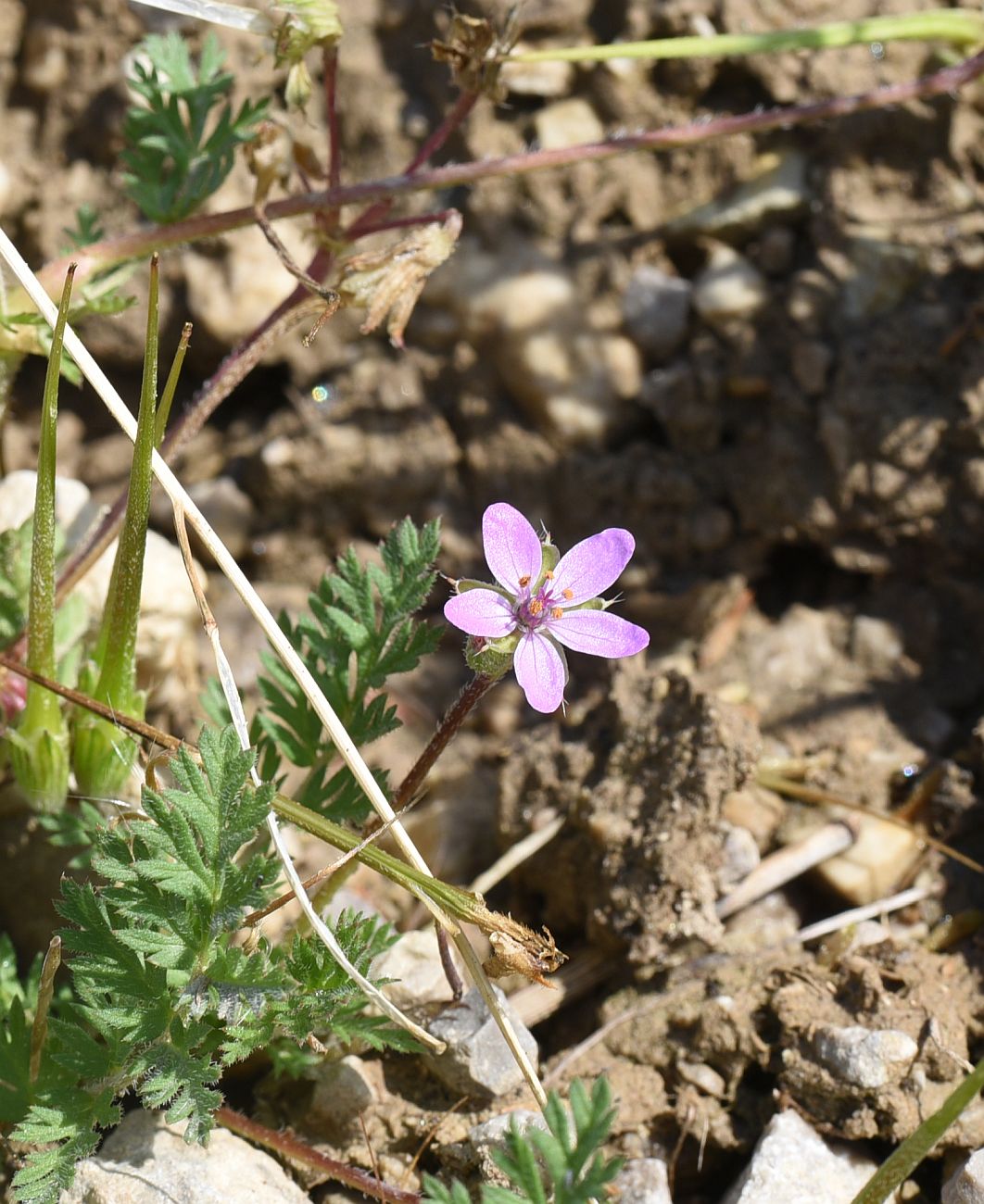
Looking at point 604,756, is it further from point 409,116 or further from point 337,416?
point 409,116

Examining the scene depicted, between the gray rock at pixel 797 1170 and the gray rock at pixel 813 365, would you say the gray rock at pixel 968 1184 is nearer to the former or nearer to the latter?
the gray rock at pixel 797 1170

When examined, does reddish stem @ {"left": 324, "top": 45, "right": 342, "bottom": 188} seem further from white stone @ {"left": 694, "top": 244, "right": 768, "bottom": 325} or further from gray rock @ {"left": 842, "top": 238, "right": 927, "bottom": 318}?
gray rock @ {"left": 842, "top": 238, "right": 927, "bottom": 318}

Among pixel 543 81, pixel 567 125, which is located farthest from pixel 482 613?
pixel 543 81

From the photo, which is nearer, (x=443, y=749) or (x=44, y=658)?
(x=443, y=749)

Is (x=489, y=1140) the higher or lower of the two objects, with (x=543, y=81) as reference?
lower

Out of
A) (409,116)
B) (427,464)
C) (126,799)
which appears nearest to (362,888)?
(126,799)

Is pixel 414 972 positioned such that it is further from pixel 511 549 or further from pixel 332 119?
pixel 332 119

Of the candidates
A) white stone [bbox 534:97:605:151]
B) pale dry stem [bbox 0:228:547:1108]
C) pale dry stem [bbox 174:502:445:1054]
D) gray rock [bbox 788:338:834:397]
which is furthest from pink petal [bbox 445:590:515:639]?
white stone [bbox 534:97:605:151]

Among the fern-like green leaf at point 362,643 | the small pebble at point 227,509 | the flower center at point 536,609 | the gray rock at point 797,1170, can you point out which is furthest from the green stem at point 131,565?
the gray rock at point 797,1170
